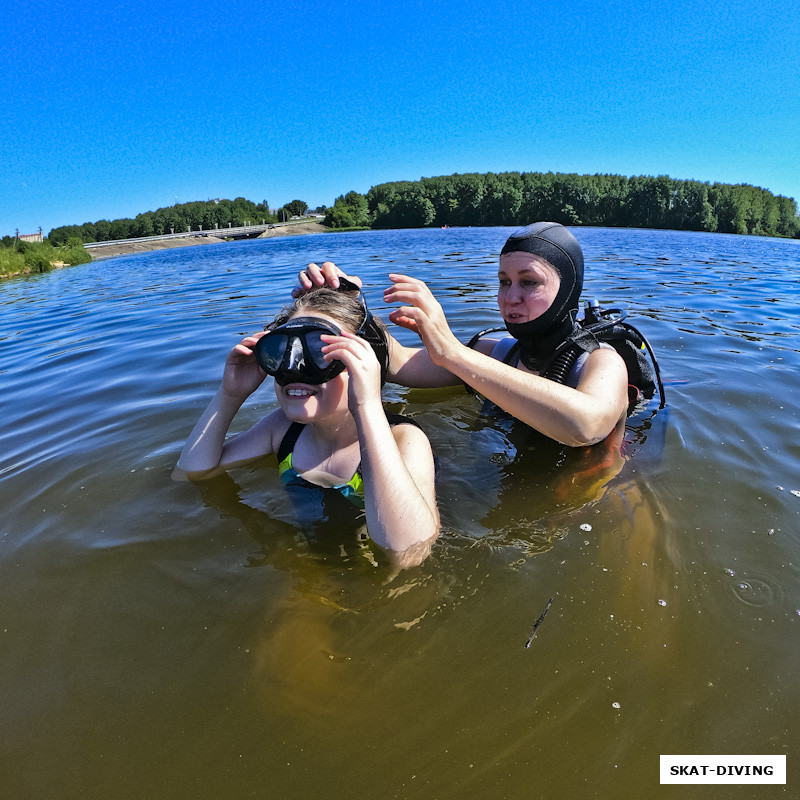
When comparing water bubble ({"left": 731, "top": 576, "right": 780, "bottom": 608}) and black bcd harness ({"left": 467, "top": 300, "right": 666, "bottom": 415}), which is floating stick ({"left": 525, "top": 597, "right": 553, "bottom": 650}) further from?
black bcd harness ({"left": 467, "top": 300, "right": 666, "bottom": 415})

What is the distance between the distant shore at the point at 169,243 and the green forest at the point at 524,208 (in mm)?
4007

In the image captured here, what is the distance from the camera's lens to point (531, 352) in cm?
338

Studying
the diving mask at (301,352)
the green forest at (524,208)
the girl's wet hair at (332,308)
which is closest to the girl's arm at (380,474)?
the diving mask at (301,352)

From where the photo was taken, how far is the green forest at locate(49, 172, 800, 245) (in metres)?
72.2

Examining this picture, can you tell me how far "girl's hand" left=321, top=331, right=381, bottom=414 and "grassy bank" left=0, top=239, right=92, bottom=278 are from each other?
30296 mm

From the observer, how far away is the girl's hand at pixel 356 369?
2125 mm

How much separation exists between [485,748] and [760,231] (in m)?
89.0

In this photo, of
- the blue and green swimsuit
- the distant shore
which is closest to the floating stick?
the blue and green swimsuit

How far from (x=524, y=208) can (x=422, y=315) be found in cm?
10235

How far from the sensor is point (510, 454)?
338 centimetres

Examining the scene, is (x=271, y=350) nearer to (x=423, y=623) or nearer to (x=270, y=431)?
(x=270, y=431)

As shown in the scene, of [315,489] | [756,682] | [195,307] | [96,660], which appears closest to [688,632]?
[756,682]

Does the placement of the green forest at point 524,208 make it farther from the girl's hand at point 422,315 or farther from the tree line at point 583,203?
the girl's hand at point 422,315

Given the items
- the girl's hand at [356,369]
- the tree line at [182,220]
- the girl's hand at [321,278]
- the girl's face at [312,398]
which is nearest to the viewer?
the girl's hand at [356,369]
